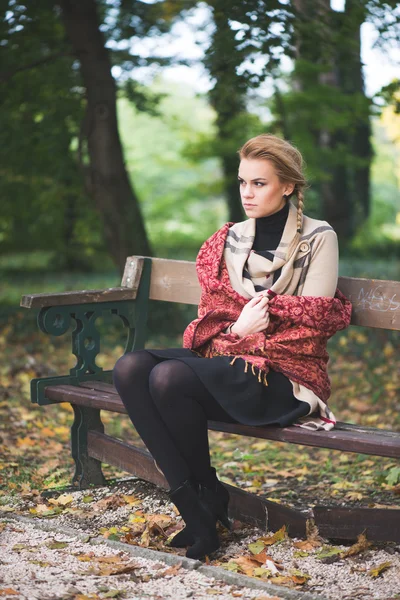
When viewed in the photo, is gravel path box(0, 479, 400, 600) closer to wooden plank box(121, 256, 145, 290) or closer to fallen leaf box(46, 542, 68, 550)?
fallen leaf box(46, 542, 68, 550)

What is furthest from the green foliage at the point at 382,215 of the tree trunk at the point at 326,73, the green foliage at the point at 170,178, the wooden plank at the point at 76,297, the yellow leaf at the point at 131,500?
the yellow leaf at the point at 131,500

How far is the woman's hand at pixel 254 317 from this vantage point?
355 centimetres

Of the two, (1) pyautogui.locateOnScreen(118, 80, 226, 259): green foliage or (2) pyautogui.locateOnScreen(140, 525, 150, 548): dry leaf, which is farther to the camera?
(1) pyautogui.locateOnScreen(118, 80, 226, 259): green foliage

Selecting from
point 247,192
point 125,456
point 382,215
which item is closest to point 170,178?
point 382,215

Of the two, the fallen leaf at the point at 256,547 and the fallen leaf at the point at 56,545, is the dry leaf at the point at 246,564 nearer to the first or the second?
the fallen leaf at the point at 256,547

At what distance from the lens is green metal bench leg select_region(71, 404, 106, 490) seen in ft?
14.8

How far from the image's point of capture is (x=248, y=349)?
3.56 meters

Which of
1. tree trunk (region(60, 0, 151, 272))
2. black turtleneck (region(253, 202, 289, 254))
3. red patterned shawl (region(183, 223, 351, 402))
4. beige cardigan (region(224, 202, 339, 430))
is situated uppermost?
tree trunk (region(60, 0, 151, 272))

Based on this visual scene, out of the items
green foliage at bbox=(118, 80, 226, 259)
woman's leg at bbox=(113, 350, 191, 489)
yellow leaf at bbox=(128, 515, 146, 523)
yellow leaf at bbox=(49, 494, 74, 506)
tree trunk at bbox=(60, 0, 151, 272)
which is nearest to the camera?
woman's leg at bbox=(113, 350, 191, 489)

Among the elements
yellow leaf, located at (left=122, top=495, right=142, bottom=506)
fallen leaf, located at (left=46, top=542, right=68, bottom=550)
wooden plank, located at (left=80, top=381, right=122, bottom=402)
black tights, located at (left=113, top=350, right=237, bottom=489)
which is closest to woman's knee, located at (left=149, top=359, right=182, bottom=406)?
black tights, located at (left=113, top=350, right=237, bottom=489)

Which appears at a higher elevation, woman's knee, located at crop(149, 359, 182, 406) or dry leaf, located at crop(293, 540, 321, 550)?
woman's knee, located at crop(149, 359, 182, 406)

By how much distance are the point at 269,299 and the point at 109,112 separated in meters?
5.79

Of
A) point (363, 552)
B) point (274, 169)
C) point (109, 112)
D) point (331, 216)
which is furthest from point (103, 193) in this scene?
point (331, 216)

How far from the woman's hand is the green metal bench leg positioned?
1.31 m
